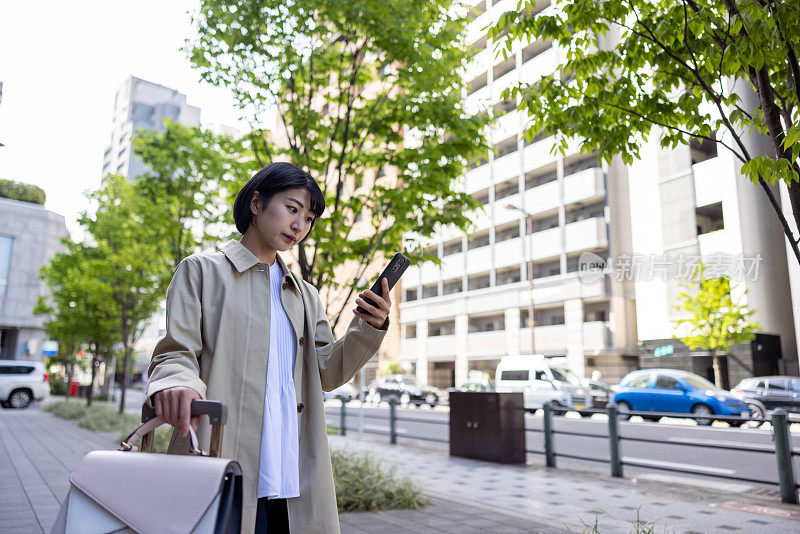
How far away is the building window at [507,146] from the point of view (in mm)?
38469

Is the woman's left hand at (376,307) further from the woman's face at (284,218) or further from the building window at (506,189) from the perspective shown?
the building window at (506,189)

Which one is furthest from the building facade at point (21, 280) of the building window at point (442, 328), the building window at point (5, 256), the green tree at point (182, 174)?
the green tree at point (182, 174)

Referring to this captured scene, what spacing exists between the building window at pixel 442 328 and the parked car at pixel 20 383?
82.9 feet

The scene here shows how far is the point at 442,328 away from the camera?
4378 centimetres

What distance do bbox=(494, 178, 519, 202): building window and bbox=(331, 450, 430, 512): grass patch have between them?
33.5 metres

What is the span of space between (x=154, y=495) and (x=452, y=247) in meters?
42.0

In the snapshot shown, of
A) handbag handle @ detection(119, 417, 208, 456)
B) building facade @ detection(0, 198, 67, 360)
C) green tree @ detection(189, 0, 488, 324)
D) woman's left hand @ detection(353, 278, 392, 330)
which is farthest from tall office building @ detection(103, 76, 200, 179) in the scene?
handbag handle @ detection(119, 417, 208, 456)

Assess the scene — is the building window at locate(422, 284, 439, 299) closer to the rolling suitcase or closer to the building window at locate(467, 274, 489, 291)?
the building window at locate(467, 274, 489, 291)

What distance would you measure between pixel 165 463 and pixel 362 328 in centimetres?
73

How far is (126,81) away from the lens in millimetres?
84562

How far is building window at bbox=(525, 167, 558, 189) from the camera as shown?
119 feet

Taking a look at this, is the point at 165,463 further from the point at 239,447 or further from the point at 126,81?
the point at 126,81

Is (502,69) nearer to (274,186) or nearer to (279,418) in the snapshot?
(274,186)

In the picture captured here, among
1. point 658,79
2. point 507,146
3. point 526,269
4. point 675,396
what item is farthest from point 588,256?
point 658,79
